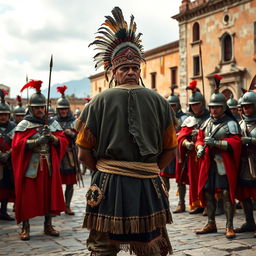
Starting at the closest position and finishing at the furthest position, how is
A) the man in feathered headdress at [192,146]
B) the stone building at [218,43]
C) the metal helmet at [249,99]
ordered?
the metal helmet at [249,99]
the man in feathered headdress at [192,146]
the stone building at [218,43]

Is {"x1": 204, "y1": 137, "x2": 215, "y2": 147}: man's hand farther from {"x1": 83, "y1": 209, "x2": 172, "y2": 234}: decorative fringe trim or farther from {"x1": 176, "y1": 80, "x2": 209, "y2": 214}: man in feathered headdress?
{"x1": 83, "y1": 209, "x2": 172, "y2": 234}: decorative fringe trim

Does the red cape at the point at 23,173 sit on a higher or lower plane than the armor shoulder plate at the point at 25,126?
lower

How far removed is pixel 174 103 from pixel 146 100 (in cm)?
562

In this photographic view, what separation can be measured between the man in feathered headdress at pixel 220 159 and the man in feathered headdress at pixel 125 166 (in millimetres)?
2714

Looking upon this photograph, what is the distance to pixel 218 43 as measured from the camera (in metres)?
26.1

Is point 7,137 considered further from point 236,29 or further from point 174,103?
point 236,29

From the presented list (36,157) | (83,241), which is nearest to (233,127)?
(83,241)

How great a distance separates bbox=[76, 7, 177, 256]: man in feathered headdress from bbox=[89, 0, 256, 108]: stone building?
18.3 meters

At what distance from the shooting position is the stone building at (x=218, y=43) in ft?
78.9

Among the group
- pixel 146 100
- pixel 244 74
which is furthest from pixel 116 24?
pixel 244 74

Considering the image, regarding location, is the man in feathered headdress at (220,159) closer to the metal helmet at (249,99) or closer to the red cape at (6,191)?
the metal helmet at (249,99)

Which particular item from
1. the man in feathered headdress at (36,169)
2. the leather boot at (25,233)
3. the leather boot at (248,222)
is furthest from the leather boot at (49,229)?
the leather boot at (248,222)

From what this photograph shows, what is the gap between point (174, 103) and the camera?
8891mm

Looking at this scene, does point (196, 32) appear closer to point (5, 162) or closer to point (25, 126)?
point (5, 162)
